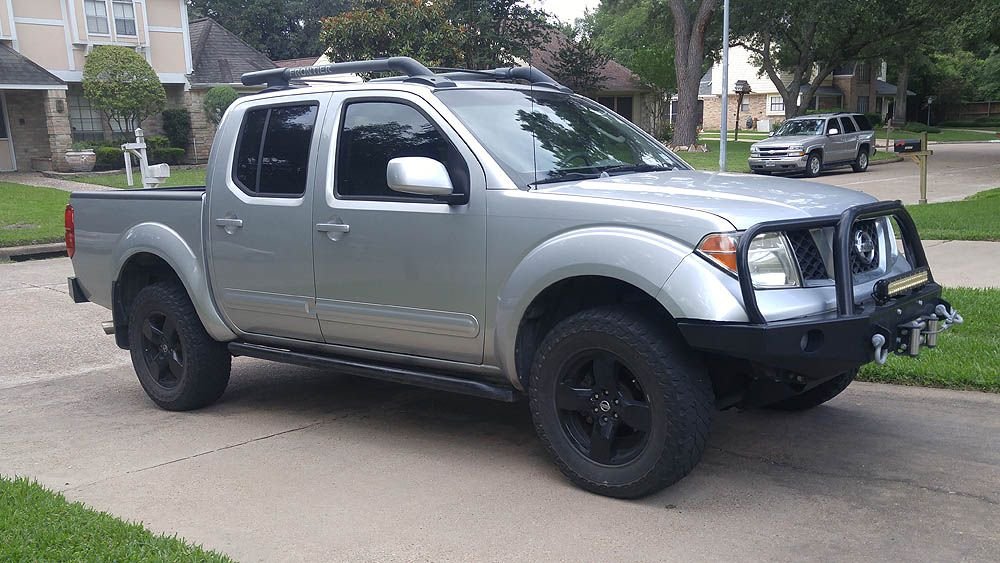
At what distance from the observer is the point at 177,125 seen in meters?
32.4

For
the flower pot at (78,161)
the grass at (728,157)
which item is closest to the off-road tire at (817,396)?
the grass at (728,157)

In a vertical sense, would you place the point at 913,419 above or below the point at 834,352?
below

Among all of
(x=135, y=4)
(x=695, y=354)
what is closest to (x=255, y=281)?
(x=695, y=354)

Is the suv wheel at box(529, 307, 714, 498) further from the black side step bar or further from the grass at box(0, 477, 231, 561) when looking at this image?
the grass at box(0, 477, 231, 561)

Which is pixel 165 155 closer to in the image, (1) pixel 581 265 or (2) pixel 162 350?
(2) pixel 162 350

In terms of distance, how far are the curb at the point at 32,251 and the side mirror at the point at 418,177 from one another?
1160cm

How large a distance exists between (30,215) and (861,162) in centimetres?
2386

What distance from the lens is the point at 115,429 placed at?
5.78m

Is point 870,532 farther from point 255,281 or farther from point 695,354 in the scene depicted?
point 255,281

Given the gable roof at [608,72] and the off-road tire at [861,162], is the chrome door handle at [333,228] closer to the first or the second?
the off-road tire at [861,162]

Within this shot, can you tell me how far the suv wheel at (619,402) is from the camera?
407 centimetres

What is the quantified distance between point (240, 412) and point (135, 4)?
28.6 metres

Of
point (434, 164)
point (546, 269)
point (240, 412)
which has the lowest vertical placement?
point (240, 412)

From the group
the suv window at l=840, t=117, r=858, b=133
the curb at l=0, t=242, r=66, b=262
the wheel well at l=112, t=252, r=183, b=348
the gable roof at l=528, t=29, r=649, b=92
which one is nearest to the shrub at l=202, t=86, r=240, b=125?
the gable roof at l=528, t=29, r=649, b=92
